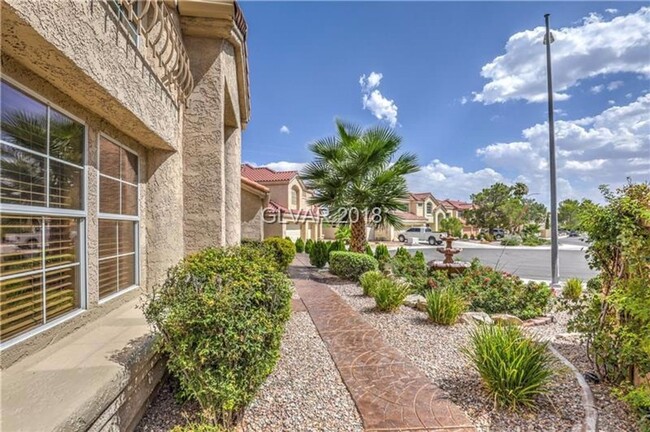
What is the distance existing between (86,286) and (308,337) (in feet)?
12.5

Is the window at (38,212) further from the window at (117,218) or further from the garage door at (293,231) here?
the garage door at (293,231)

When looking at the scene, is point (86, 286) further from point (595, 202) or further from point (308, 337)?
point (595, 202)

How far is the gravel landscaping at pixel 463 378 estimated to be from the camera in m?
3.44

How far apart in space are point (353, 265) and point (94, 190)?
9975 millimetres

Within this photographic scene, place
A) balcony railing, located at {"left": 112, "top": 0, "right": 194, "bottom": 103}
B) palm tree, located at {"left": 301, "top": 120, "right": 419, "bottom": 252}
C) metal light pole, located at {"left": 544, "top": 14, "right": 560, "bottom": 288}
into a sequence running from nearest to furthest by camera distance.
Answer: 1. balcony railing, located at {"left": 112, "top": 0, "right": 194, "bottom": 103}
2. metal light pole, located at {"left": 544, "top": 14, "right": 560, "bottom": 288}
3. palm tree, located at {"left": 301, "top": 120, "right": 419, "bottom": 252}

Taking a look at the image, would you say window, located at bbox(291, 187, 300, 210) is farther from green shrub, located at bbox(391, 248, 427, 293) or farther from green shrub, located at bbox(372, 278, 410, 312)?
green shrub, located at bbox(372, 278, 410, 312)

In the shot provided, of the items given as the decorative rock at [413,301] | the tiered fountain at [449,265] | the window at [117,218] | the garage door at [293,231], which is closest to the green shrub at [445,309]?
the decorative rock at [413,301]

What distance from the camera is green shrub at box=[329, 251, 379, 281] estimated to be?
A: 41.9ft

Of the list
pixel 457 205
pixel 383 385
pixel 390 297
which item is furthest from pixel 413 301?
pixel 457 205

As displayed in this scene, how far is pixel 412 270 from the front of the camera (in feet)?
39.9

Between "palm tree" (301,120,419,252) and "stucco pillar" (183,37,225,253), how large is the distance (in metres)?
7.98

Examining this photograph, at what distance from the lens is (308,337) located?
6.20 metres

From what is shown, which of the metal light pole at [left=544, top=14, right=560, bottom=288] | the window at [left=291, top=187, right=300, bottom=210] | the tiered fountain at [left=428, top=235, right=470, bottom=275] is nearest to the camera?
the tiered fountain at [left=428, top=235, right=470, bottom=275]

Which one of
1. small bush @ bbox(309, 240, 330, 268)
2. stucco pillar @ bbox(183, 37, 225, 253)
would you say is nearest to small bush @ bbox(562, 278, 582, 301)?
small bush @ bbox(309, 240, 330, 268)
